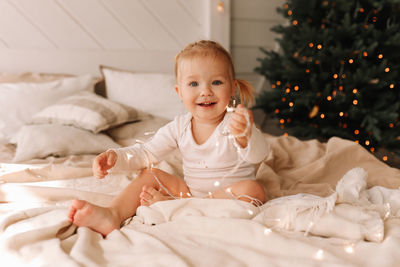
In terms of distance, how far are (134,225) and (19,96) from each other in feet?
4.24

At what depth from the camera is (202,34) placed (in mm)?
2686

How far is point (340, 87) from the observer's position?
7.47ft

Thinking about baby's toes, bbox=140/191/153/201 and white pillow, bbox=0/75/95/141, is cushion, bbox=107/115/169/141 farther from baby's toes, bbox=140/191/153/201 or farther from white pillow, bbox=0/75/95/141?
baby's toes, bbox=140/191/153/201

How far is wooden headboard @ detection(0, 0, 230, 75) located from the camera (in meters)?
2.22

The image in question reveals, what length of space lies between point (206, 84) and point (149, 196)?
391mm

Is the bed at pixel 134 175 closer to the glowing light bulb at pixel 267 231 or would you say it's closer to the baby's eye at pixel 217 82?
the glowing light bulb at pixel 267 231

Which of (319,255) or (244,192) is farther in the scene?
(244,192)

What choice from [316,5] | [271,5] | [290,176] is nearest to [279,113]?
[316,5]

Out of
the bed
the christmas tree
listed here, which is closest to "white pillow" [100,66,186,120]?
the bed

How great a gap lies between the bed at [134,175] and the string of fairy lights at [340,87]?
0.68 metres

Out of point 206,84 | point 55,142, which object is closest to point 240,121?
point 206,84

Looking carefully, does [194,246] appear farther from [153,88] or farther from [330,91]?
[330,91]

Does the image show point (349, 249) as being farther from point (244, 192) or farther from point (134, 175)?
point (134, 175)

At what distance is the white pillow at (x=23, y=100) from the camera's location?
175 centimetres
